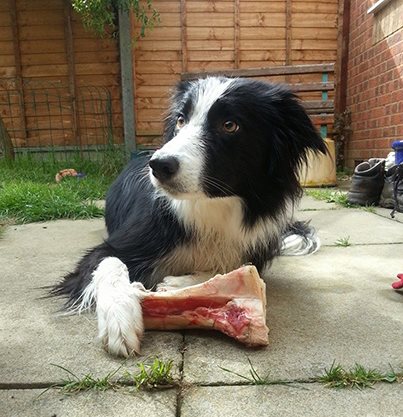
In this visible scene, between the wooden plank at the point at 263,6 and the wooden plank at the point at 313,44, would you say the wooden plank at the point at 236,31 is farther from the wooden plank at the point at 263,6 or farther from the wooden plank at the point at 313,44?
the wooden plank at the point at 313,44

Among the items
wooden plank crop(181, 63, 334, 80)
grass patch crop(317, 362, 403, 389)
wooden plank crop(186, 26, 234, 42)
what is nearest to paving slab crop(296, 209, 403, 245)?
grass patch crop(317, 362, 403, 389)

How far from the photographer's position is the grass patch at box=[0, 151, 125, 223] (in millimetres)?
3783

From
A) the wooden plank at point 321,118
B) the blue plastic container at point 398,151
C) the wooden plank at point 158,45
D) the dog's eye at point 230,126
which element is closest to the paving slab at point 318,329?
the dog's eye at point 230,126

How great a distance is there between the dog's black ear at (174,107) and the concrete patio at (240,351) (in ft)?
2.98

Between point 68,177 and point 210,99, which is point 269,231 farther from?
point 68,177

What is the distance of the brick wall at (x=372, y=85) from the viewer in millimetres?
5523

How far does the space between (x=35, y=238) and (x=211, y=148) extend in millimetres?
1811

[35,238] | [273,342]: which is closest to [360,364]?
[273,342]

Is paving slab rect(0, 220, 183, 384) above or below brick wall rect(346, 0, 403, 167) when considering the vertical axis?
below

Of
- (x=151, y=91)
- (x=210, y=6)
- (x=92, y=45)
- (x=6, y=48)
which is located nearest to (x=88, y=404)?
(x=151, y=91)

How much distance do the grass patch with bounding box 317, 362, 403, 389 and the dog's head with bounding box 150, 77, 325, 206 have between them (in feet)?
2.75

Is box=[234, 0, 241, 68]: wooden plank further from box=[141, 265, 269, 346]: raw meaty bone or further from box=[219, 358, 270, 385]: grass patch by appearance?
box=[219, 358, 270, 385]: grass patch

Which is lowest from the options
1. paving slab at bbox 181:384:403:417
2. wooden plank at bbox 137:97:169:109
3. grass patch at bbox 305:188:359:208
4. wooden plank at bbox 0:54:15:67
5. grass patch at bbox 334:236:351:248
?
grass patch at bbox 305:188:359:208

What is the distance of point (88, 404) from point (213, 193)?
0.99m
